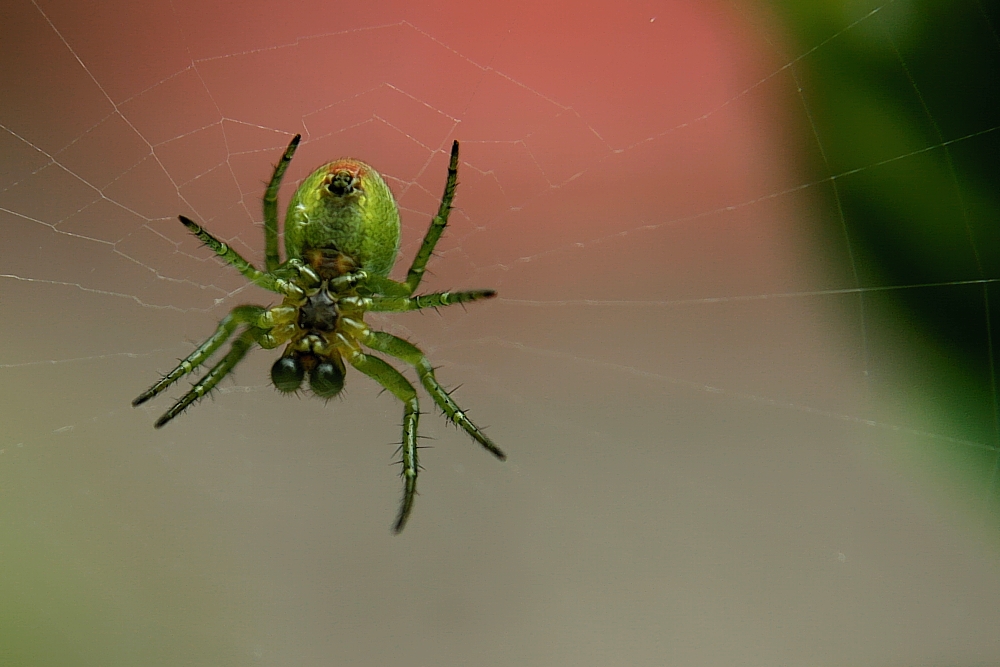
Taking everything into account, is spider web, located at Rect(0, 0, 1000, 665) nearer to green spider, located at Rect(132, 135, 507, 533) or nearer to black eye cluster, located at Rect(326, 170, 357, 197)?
green spider, located at Rect(132, 135, 507, 533)

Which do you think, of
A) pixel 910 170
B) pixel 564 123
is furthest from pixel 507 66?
pixel 910 170

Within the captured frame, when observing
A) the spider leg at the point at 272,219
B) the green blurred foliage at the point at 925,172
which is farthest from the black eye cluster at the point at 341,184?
the green blurred foliage at the point at 925,172

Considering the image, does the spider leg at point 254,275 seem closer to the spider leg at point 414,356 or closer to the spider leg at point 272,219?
the spider leg at point 272,219

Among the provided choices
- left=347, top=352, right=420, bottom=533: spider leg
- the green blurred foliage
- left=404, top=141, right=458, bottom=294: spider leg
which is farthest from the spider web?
the green blurred foliage

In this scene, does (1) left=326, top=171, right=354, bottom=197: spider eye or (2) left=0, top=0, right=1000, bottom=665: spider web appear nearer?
(1) left=326, top=171, right=354, bottom=197: spider eye

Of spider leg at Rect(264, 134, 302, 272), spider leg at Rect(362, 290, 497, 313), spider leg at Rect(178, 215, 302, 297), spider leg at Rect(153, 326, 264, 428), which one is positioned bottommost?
spider leg at Rect(153, 326, 264, 428)

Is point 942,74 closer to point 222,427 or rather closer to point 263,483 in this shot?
point 263,483
